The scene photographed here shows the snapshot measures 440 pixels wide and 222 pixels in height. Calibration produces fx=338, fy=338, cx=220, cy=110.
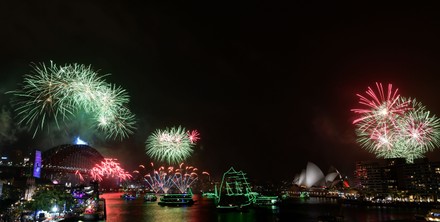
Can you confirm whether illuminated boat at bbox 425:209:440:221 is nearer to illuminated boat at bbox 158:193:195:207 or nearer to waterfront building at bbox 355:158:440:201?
waterfront building at bbox 355:158:440:201

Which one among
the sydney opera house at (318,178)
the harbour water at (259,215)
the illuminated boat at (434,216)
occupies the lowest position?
the harbour water at (259,215)

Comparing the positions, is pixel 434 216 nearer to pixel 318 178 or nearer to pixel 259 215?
pixel 259 215

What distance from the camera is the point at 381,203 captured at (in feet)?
316

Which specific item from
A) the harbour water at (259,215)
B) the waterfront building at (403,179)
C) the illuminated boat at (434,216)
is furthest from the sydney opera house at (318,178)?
the illuminated boat at (434,216)

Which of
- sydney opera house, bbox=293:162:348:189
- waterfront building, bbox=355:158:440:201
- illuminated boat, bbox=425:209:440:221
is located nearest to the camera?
illuminated boat, bbox=425:209:440:221

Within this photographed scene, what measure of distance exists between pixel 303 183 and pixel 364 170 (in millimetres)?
31589

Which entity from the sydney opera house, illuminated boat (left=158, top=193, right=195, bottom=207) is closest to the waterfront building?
the sydney opera house

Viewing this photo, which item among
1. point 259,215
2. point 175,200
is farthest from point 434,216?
point 175,200

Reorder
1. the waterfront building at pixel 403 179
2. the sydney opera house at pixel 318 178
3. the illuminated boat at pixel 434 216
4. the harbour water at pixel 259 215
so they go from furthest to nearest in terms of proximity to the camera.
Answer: the sydney opera house at pixel 318 178 < the waterfront building at pixel 403 179 < the harbour water at pixel 259 215 < the illuminated boat at pixel 434 216

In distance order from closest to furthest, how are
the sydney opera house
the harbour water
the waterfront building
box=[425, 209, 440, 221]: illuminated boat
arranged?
box=[425, 209, 440, 221]: illuminated boat
the harbour water
the waterfront building
the sydney opera house

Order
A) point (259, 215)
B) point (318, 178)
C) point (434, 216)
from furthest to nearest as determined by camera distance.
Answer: point (318, 178) < point (259, 215) < point (434, 216)

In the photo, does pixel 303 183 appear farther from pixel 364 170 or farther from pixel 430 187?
pixel 430 187

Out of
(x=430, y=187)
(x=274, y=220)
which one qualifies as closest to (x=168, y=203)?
(x=274, y=220)

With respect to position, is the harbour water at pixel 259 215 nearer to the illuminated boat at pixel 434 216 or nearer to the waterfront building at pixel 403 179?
the illuminated boat at pixel 434 216
